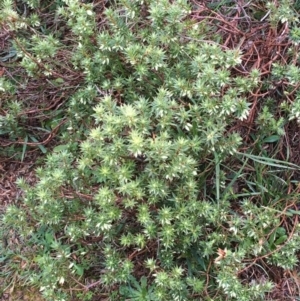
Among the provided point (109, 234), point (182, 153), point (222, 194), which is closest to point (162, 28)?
point (182, 153)

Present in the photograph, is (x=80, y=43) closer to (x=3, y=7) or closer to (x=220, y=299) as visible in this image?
(x=3, y=7)

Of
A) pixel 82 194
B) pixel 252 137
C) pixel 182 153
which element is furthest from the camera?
pixel 252 137

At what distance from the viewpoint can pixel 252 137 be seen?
8.83ft

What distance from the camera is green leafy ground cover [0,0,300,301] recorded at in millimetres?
2373

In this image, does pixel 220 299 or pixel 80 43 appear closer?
pixel 220 299

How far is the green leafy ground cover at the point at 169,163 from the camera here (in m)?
2.37

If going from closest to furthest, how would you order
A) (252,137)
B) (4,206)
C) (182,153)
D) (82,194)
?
(182,153) → (82,194) → (252,137) → (4,206)

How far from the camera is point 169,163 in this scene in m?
2.32

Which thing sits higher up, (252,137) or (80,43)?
(80,43)

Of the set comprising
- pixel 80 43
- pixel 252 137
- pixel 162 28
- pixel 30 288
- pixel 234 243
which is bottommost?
pixel 30 288

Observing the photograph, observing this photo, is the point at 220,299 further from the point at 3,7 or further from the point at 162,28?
the point at 3,7

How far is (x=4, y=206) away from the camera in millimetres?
2990

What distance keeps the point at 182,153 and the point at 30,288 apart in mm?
1183

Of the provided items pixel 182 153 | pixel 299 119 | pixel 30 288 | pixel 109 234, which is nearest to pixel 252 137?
pixel 299 119
